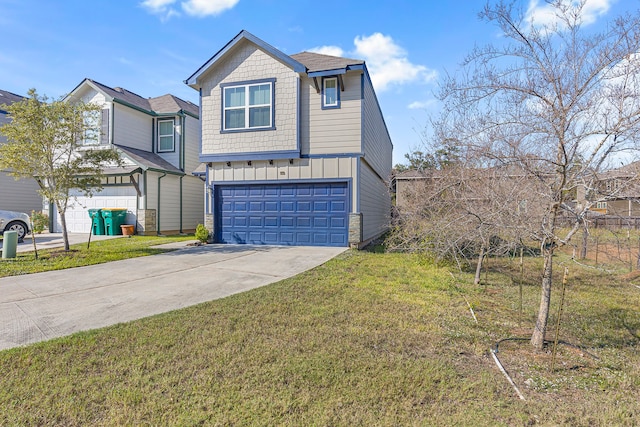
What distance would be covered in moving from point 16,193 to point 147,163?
8.23m

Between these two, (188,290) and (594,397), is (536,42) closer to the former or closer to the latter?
(594,397)

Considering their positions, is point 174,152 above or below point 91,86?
below

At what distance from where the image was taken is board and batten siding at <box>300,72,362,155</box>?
10.5 m

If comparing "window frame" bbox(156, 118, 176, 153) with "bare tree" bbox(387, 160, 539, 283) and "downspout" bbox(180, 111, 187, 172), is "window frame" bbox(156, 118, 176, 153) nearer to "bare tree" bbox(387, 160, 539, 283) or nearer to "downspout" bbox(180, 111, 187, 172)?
"downspout" bbox(180, 111, 187, 172)

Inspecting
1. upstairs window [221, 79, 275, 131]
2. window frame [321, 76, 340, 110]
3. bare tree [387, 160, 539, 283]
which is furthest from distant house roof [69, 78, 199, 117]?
bare tree [387, 160, 539, 283]

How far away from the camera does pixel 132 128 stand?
52.4ft

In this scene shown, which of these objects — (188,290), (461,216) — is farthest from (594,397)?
(188,290)

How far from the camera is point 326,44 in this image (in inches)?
483

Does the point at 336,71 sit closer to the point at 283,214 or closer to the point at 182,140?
the point at 283,214

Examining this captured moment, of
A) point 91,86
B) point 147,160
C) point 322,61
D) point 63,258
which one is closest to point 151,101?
point 91,86

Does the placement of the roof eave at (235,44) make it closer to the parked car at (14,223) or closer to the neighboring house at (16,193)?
the parked car at (14,223)

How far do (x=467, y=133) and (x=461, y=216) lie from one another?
96 centimetres

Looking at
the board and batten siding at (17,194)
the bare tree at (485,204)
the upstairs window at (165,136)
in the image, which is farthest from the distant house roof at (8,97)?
the bare tree at (485,204)

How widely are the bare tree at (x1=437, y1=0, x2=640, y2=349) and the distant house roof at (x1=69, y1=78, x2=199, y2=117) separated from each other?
52.0ft
